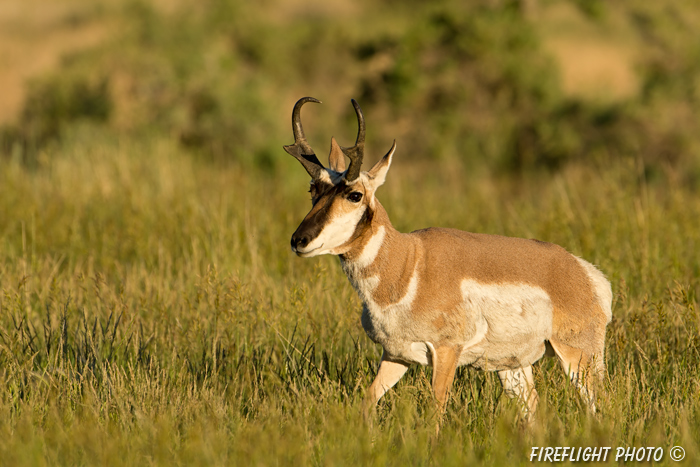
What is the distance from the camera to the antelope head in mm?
4363

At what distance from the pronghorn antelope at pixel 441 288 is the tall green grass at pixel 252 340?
203 millimetres

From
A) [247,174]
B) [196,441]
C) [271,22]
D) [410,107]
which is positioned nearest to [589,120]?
[410,107]

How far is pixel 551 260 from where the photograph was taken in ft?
16.5

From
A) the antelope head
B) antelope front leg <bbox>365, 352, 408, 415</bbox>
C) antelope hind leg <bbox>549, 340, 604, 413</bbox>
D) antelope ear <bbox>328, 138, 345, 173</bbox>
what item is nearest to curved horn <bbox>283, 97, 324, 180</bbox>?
the antelope head

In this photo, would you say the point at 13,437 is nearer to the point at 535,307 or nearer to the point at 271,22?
the point at 535,307

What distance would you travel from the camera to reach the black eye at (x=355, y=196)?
14.8 ft

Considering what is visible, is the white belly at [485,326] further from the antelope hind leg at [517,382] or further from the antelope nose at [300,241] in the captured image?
the antelope nose at [300,241]

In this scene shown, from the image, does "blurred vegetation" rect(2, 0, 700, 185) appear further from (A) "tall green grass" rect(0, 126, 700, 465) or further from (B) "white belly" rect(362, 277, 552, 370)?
(B) "white belly" rect(362, 277, 552, 370)

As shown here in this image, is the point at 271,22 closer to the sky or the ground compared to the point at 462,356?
closer to the sky

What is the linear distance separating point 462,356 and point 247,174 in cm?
899

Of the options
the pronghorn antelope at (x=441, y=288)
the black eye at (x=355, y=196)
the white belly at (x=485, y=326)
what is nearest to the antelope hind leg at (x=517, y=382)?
the pronghorn antelope at (x=441, y=288)

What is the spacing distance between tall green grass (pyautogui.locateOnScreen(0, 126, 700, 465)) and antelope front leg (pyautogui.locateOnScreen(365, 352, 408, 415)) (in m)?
0.11

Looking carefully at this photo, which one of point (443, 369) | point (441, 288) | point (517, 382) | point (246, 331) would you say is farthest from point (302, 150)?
point (517, 382)

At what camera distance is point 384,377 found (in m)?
4.77
